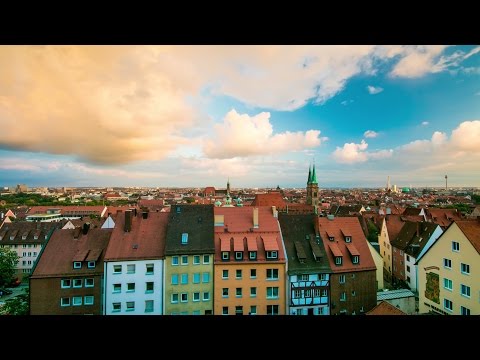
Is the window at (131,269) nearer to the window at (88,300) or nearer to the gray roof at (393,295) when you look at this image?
the window at (88,300)

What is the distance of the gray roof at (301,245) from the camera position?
1097 centimetres

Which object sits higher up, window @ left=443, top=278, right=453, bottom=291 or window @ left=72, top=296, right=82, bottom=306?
window @ left=443, top=278, right=453, bottom=291

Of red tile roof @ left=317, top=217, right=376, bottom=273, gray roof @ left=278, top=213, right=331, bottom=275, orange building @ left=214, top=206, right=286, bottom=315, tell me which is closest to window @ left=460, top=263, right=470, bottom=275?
red tile roof @ left=317, top=217, right=376, bottom=273

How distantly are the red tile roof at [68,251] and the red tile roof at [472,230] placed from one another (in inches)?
490

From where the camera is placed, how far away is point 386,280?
57.6 ft

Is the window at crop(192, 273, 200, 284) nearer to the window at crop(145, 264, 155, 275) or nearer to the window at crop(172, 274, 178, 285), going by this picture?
the window at crop(172, 274, 178, 285)

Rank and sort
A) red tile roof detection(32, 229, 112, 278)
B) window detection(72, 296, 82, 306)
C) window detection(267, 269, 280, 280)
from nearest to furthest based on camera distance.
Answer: window detection(72, 296, 82, 306), red tile roof detection(32, 229, 112, 278), window detection(267, 269, 280, 280)

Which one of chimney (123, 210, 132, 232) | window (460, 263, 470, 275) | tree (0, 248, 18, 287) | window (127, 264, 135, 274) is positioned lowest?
tree (0, 248, 18, 287)

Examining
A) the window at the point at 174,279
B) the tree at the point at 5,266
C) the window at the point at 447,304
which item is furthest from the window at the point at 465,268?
the tree at the point at 5,266

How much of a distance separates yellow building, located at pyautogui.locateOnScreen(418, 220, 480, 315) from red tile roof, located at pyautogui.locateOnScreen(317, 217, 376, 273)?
7.64ft

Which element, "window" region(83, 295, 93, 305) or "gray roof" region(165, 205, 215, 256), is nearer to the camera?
"window" region(83, 295, 93, 305)

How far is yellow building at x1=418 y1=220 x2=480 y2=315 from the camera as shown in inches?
305
